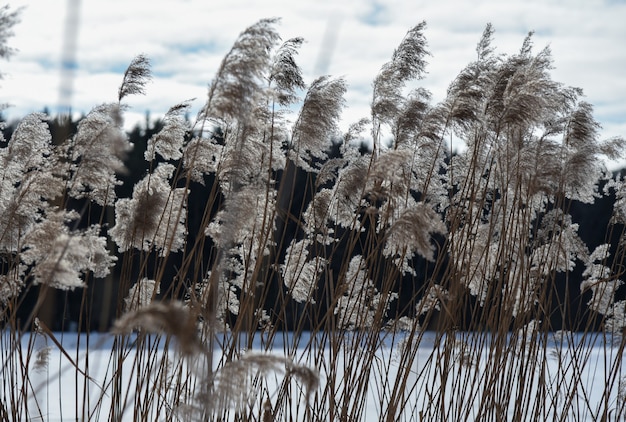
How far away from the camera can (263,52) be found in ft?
7.01

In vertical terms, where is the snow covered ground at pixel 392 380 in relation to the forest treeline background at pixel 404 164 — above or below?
below

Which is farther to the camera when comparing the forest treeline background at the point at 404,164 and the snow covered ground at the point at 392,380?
the forest treeline background at the point at 404,164

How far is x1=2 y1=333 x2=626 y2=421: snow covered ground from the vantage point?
264 cm

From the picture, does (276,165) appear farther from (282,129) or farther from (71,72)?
(71,72)

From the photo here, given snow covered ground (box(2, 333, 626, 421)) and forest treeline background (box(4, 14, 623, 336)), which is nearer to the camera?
snow covered ground (box(2, 333, 626, 421))

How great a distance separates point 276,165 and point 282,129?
0.17 metres

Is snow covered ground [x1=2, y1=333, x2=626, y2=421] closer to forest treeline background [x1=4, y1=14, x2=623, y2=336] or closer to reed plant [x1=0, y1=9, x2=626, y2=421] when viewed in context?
reed plant [x1=0, y1=9, x2=626, y2=421]

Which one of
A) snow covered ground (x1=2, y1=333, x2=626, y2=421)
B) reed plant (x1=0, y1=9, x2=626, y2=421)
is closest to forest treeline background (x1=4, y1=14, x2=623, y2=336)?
reed plant (x1=0, y1=9, x2=626, y2=421)

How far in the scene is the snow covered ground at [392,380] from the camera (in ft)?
8.66

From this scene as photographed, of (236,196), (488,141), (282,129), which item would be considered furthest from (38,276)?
(488,141)

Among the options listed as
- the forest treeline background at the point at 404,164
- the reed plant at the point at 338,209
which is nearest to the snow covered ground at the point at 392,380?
the reed plant at the point at 338,209

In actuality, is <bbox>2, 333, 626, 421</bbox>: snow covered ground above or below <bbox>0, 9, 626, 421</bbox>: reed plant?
below

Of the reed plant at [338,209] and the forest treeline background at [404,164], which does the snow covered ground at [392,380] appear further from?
the forest treeline background at [404,164]

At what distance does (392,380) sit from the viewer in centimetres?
671
